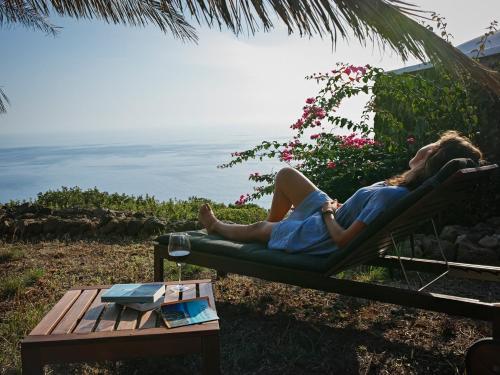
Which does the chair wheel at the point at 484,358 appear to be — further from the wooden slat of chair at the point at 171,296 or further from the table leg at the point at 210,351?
the wooden slat of chair at the point at 171,296

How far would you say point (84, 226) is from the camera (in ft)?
22.1

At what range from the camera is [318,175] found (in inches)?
264

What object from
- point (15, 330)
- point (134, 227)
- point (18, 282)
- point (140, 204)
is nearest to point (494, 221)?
point (134, 227)

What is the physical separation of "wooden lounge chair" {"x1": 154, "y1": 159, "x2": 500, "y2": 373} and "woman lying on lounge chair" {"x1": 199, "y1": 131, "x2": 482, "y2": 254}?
16 centimetres

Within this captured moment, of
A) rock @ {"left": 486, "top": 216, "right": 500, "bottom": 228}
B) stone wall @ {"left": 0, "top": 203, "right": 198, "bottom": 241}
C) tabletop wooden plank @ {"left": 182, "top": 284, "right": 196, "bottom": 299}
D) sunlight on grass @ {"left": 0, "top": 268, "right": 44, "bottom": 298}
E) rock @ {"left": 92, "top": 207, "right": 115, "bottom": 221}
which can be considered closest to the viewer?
tabletop wooden plank @ {"left": 182, "top": 284, "right": 196, "bottom": 299}

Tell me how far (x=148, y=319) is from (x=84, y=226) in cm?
482

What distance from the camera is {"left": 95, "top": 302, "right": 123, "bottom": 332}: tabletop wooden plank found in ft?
7.22

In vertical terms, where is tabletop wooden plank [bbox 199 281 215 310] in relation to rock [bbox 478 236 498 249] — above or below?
above

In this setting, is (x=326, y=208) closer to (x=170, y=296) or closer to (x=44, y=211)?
(x=170, y=296)

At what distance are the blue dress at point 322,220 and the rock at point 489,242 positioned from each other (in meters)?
1.76

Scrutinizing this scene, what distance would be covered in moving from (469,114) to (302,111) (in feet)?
9.10

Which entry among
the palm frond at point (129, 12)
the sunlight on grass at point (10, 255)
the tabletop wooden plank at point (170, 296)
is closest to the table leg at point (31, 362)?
the tabletop wooden plank at point (170, 296)

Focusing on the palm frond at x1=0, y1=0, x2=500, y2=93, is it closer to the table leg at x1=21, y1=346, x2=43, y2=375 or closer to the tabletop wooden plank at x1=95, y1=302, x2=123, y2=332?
the tabletop wooden plank at x1=95, y1=302, x2=123, y2=332

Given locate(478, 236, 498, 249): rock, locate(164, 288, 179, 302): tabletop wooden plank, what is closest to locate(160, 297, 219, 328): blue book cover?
locate(164, 288, 179, 302): tabletop wooden plank
